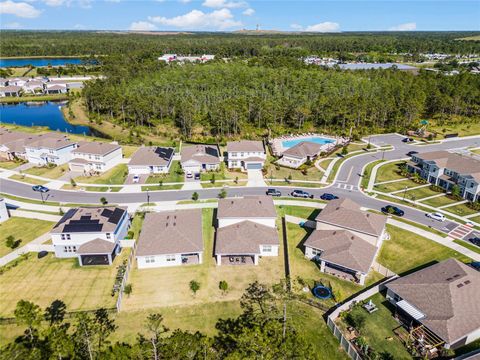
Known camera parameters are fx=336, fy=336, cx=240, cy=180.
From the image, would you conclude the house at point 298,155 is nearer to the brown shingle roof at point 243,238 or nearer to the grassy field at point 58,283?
the brown shingle roof at point 243,238

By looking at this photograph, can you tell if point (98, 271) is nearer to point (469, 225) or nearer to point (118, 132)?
point (469, 225)

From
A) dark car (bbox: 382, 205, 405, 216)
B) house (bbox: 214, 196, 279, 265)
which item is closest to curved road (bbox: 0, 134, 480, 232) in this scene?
dark car (bbox: 382, 205, 405, 216)

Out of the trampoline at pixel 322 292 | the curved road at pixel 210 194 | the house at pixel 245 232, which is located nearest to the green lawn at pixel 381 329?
the trampoline at pixel 322 292

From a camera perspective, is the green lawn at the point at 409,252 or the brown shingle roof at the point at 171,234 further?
the green lawn at the point at 409,252

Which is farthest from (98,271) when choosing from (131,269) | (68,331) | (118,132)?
(118,132)

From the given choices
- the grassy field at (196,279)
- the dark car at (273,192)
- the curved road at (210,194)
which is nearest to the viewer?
the grassy field at (196,279)

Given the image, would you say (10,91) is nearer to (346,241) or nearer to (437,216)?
(346,241)

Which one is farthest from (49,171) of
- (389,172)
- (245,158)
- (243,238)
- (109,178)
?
(389,172)
